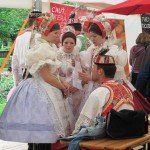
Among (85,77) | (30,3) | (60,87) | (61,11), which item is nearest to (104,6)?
(61,11)

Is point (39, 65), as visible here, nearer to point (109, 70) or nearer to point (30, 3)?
point (109, 70)

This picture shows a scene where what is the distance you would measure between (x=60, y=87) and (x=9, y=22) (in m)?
4.19

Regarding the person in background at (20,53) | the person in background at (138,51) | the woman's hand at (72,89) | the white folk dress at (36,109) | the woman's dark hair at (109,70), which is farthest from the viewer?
the person in background at (138,51)

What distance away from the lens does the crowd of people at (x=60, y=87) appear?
300cm

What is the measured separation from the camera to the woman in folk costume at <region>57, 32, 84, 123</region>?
3.81 meters

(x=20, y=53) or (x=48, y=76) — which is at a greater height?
(x=20, y=53)

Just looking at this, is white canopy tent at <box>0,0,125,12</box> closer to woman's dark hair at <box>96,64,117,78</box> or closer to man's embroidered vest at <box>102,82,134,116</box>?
woman's dark hair at <box>96,64,117,78</box>

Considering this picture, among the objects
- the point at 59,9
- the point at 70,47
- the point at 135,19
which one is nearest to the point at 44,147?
the point at 70,47

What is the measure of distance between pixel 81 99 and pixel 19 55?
0.86m

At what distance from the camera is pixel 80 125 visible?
2.97 m

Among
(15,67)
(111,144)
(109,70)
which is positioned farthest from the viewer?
(15,67)

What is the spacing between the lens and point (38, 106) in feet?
10.7

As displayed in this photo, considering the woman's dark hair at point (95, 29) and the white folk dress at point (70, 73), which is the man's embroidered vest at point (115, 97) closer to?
the white folk dress at point (70, 73)

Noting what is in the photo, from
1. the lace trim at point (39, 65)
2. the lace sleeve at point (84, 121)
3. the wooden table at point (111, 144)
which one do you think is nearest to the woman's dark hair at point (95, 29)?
the lace trim at point (39, 65)
